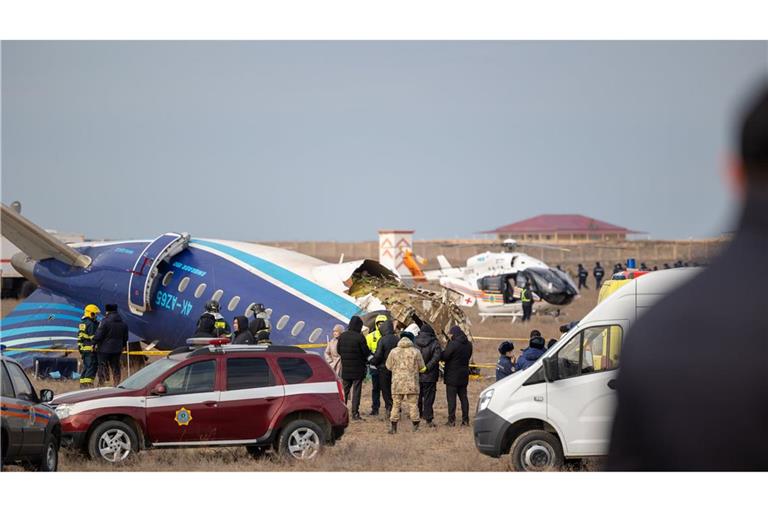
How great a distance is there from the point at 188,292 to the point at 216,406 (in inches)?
394

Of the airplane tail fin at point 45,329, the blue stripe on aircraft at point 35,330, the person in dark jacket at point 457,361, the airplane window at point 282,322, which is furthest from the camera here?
the blue stripe on aircraft at point 35,330

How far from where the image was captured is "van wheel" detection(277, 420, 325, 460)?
13.8 m

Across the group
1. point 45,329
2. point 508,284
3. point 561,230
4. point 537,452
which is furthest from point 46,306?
point 561,230

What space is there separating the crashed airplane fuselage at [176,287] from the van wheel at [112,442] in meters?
8.08

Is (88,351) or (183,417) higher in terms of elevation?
(88,351)

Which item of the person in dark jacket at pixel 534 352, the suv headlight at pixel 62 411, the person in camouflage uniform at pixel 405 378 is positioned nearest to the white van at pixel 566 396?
the person in dark jacket at pixel 534 352

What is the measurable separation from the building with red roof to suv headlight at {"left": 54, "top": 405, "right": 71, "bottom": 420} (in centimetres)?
13170

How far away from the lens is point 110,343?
65.3ft

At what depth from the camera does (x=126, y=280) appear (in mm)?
23844

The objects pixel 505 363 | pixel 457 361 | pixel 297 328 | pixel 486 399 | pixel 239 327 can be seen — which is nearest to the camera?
pixel 486 399

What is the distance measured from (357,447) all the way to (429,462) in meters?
1.34

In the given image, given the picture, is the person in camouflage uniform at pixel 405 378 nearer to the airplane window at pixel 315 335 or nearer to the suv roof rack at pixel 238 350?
the suv roof rack at pixel 238 350

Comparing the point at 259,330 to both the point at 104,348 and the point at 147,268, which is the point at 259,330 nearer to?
the point at 104,348

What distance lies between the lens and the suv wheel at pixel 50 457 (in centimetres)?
1163
